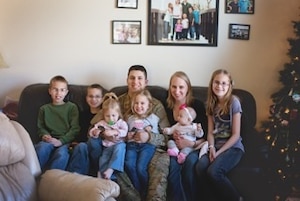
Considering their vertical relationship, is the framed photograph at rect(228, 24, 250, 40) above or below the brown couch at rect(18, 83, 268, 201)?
above

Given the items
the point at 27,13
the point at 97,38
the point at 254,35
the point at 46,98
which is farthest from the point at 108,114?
the point at 254,35

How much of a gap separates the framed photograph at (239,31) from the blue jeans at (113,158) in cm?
159

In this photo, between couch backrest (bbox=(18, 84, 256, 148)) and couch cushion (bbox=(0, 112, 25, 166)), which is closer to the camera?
couch cushion (bbox=(0, 112, 25, 166))

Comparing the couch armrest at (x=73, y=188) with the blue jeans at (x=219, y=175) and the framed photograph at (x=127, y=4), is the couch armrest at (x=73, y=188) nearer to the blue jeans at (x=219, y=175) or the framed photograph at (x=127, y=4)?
the blue jeans at (x=219, y=175)

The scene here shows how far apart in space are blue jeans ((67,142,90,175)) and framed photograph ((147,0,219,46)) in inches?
52.1

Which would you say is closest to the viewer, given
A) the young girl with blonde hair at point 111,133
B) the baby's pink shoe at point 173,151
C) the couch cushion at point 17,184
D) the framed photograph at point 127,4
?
the couch cushion at point 17,184

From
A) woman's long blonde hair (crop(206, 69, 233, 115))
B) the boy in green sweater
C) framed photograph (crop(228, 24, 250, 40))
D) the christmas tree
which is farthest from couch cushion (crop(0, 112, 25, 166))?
framed photograph (crop(228, 24, 250, 40))

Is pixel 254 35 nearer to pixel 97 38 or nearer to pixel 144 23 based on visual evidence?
pixel 144 23

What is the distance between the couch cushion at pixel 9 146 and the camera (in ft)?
7.86

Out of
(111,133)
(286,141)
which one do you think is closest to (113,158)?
(111,133)

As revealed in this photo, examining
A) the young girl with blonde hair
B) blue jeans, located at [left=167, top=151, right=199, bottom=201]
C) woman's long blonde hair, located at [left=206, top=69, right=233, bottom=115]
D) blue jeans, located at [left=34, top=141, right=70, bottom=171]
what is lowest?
blue jeans, located at [left=167, top=151, right=199, bottom=201]

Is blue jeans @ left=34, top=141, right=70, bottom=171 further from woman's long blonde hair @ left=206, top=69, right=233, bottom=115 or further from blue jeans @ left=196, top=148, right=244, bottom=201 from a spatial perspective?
woman's long blonde hair @ left=206, top=69, right=233, bottom=115

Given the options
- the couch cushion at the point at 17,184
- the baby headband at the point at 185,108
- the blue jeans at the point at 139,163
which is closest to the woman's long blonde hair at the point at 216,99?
the baby headband at the point at 185,108

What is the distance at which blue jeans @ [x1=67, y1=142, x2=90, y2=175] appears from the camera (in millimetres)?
3035
